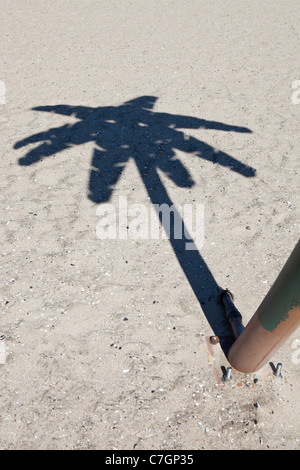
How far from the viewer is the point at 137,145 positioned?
5.43 meters

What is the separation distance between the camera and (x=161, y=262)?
3.89 metres

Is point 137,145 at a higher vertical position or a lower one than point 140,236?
higher

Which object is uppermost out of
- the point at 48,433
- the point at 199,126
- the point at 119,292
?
the point at 199,126

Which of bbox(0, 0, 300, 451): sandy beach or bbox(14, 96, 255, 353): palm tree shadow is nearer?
bbox(0, 0, 300, 451): sandy beach

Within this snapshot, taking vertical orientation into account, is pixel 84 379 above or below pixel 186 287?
below

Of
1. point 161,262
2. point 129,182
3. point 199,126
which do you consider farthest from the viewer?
point 199,126

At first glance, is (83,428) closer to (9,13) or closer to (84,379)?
(84,379)

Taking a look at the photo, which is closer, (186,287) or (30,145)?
(186,287)

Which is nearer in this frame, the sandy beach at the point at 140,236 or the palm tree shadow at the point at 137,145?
the sandy beach at the point at 140,236

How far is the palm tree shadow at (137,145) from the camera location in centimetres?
473

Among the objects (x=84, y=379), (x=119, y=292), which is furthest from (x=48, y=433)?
(x=119, y=292)

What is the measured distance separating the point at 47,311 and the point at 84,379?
71cm

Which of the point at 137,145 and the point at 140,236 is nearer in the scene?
the point at 140,236

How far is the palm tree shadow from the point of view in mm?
4730
